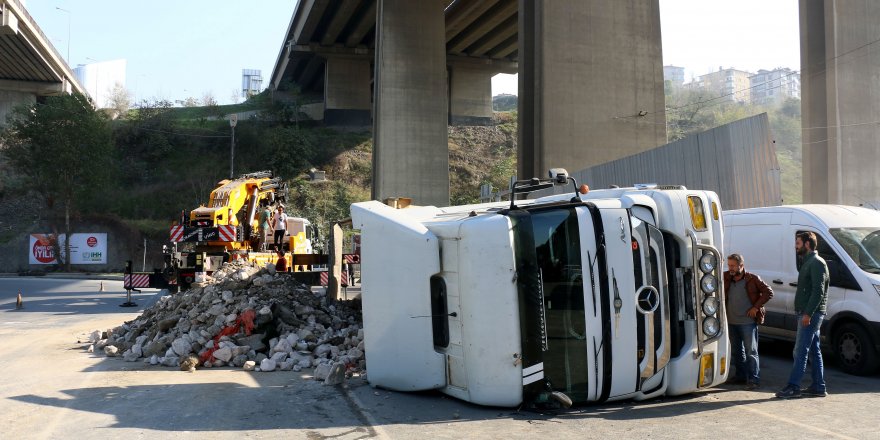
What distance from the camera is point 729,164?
46.3 feet

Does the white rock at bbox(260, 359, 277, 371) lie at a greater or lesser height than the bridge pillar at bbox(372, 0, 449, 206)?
lesser

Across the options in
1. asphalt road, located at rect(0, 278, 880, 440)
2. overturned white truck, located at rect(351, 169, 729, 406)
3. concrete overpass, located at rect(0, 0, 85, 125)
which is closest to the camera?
asphalt road, located at rect(0, 278, 880, 440)

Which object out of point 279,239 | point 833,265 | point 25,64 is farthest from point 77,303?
point 25,64

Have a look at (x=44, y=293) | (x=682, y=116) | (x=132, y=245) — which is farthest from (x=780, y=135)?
(x=44, y=293)

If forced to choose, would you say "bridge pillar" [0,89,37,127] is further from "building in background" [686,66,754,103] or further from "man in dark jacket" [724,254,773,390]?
"building in background" [686,66,754,103]

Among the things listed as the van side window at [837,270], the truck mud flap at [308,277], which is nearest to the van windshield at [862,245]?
the van side window at [837,270]

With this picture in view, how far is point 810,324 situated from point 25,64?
177 ft

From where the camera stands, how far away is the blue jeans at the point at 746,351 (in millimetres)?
7239

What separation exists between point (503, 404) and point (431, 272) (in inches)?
53.3

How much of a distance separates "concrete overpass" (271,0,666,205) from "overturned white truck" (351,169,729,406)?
15.3 metres

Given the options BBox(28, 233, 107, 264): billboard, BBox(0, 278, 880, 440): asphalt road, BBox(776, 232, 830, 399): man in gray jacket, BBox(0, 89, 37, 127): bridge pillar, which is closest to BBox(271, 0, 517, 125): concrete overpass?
BBox(28, 233, 107, 264): billboard

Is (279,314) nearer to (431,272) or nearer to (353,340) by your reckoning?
(353,340)

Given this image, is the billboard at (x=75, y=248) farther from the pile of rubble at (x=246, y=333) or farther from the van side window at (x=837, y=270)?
the van side window at (x=837, y=270)

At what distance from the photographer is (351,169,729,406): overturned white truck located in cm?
571
